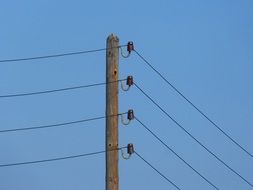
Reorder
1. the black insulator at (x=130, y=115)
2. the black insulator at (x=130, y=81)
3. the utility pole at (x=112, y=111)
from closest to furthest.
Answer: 1. the utility pole at (x=112, y=111)
2. the black insulator at (x=130, y=115)
3. the black insulator at (x=130, y=81)

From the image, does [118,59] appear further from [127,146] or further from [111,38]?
[127,146]

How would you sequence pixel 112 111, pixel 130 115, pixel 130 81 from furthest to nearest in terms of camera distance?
pixel 130 81
pixel 130 115
pixel 112 111

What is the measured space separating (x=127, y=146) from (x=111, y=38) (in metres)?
2.24

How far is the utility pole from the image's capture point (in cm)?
1198

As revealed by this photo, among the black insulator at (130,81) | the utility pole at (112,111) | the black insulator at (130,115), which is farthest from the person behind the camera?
the black insulator at (130,81)

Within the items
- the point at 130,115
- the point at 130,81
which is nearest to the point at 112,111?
the point at 130,115

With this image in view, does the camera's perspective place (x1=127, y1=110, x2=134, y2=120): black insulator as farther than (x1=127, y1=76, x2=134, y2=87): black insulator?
No


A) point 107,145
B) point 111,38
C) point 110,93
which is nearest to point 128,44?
point 111,38

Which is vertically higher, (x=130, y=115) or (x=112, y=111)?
(x=130, y=115)

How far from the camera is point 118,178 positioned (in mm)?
12000

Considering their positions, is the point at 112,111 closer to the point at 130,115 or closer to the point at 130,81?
the point at 130,115

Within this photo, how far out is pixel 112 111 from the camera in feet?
40.6

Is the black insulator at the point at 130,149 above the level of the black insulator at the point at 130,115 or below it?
below

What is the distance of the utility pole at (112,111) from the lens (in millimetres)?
11977
